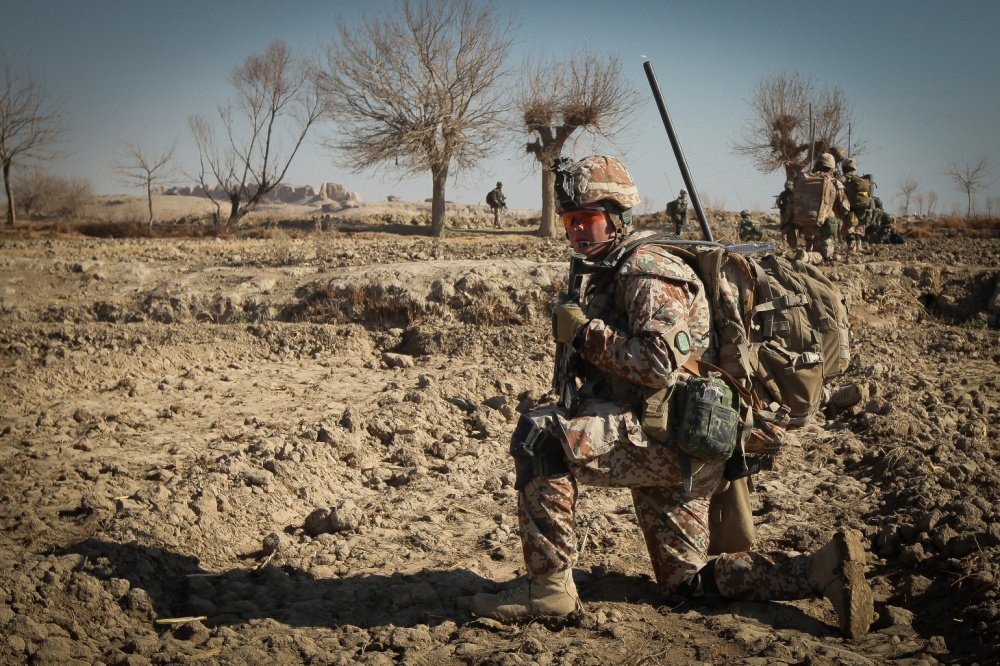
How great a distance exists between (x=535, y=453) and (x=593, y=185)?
1041 mm

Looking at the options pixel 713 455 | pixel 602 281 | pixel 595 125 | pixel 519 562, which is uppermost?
pixel 595 125

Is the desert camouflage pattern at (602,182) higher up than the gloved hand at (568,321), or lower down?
higher up

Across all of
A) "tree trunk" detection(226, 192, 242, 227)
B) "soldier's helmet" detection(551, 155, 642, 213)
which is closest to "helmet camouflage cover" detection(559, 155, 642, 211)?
"soldier's helmet" detection(551, 155, 642, 213)

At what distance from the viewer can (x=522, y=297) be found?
359 inches

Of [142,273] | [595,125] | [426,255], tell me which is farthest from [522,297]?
[595,125]

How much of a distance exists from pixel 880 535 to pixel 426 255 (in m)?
8.87

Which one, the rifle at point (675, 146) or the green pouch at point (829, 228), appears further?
the green pouch at point (829, 228)

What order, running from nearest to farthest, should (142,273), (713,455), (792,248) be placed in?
(713,455) < (142,273) < (792,248)

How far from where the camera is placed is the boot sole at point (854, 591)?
2.92 metres

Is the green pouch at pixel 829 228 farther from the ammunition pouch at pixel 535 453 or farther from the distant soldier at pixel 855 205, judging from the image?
the ammunition pouch at pixel 535 453

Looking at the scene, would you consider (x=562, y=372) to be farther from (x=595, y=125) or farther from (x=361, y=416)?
(x=595, y=125)

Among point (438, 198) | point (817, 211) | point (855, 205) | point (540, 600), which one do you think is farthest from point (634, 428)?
point (438, 198)

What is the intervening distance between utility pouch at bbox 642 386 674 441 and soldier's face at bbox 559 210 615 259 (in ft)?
2.10

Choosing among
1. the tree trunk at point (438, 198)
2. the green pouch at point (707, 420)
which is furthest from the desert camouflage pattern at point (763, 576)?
the tree trunk at point (438, 198)
